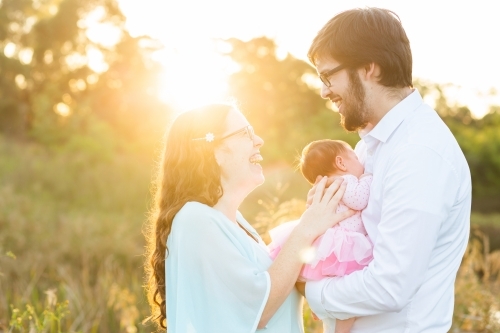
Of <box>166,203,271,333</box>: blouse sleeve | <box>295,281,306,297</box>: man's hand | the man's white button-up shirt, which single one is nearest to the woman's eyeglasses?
<box>166,203,271,333</box>: blouse sleeve

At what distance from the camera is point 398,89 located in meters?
2.59

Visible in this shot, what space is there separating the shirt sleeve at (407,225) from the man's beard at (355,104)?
0.35 m

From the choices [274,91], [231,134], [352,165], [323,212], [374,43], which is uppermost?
[374,43]

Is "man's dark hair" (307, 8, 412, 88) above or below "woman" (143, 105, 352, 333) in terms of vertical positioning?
above

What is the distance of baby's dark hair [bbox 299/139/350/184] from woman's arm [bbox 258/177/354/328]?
17 centimetres

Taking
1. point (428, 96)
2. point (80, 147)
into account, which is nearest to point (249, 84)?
point (80, 147)

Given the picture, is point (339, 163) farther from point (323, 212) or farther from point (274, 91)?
point (274, 91)

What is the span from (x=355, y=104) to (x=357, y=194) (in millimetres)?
398

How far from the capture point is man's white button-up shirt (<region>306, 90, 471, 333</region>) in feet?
7.11

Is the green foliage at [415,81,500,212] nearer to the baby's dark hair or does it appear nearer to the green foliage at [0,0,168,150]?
the green foliage at [0,0,168,150]

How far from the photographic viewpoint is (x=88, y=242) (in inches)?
480

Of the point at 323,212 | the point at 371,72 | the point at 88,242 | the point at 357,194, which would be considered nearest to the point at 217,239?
the point at 323,212

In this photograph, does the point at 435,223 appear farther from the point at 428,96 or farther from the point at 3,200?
the point at 428,96

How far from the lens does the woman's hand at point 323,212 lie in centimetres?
266
